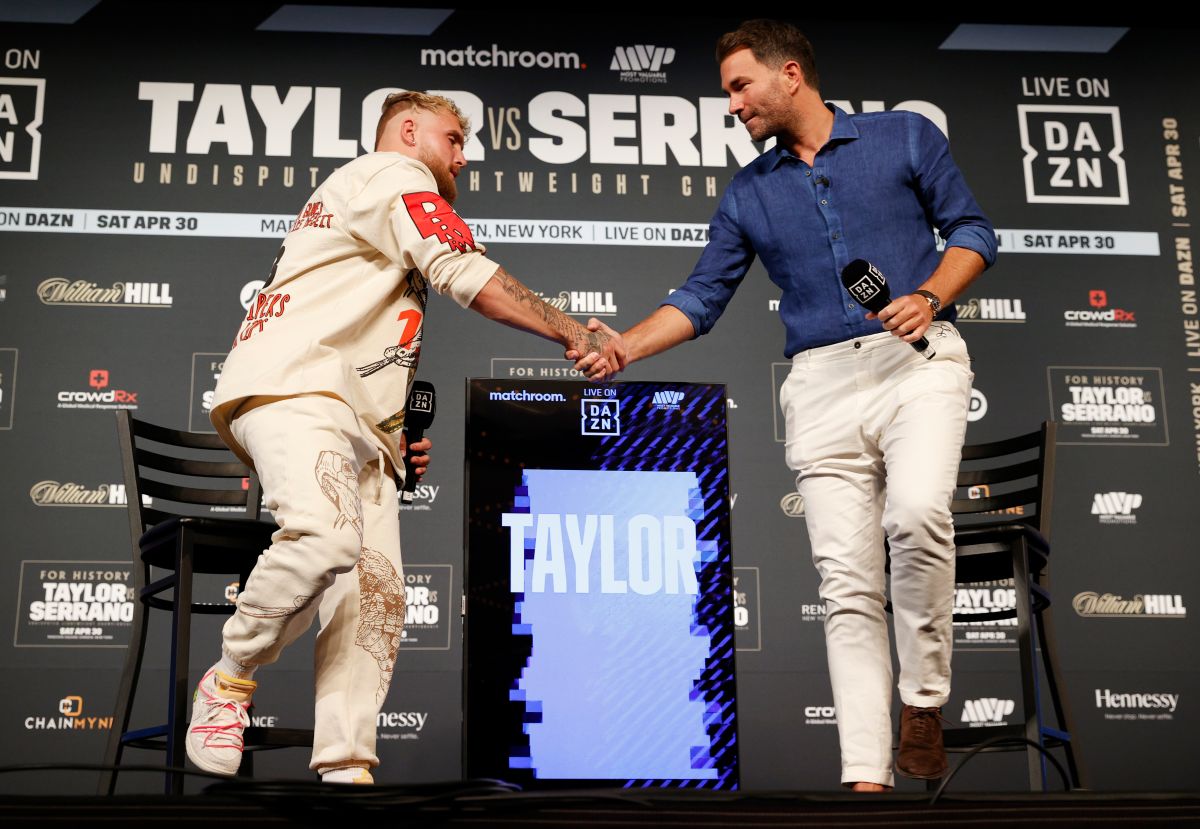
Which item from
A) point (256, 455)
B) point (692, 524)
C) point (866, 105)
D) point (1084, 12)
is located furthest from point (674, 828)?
point (1084, 12)

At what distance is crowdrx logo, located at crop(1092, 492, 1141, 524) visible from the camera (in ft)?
16.0

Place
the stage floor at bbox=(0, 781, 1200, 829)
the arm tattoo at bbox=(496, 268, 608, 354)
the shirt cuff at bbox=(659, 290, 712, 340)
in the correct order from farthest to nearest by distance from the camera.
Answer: the shirt cuff at bbox=(659, 290, 712, 340)
the arm tattoo at bbox=(496, 268, 608, 354)
the stage floor at bbox=(0, 781, 1200, 829)

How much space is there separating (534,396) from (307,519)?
76 centimetres

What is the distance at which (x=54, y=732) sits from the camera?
4.36m

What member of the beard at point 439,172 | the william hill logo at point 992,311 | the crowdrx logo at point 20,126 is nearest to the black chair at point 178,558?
the beard at point 439,172

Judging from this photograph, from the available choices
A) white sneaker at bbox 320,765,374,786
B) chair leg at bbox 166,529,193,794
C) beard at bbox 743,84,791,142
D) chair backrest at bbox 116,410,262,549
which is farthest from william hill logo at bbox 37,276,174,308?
white sneaker at bbox 320,765,374,786

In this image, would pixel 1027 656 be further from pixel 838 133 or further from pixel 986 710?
pixel 986 710

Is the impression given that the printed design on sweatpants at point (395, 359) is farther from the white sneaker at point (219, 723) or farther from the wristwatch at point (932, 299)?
the wristwatch at point (932, 299)

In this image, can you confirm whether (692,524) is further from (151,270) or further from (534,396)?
(151,270)

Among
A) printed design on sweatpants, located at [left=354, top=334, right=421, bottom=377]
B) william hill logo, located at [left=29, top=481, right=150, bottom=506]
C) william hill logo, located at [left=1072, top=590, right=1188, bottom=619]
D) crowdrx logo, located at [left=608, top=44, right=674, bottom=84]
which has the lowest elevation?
william hill logo, located at [left=1072, top=590, right=1188, bottom=619]

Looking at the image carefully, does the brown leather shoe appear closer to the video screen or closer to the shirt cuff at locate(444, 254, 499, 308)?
the video screen

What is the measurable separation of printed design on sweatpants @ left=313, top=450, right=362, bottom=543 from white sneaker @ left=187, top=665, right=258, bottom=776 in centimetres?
38

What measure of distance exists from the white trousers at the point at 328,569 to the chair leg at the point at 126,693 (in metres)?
0.76

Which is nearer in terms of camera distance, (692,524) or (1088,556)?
(692,524)
